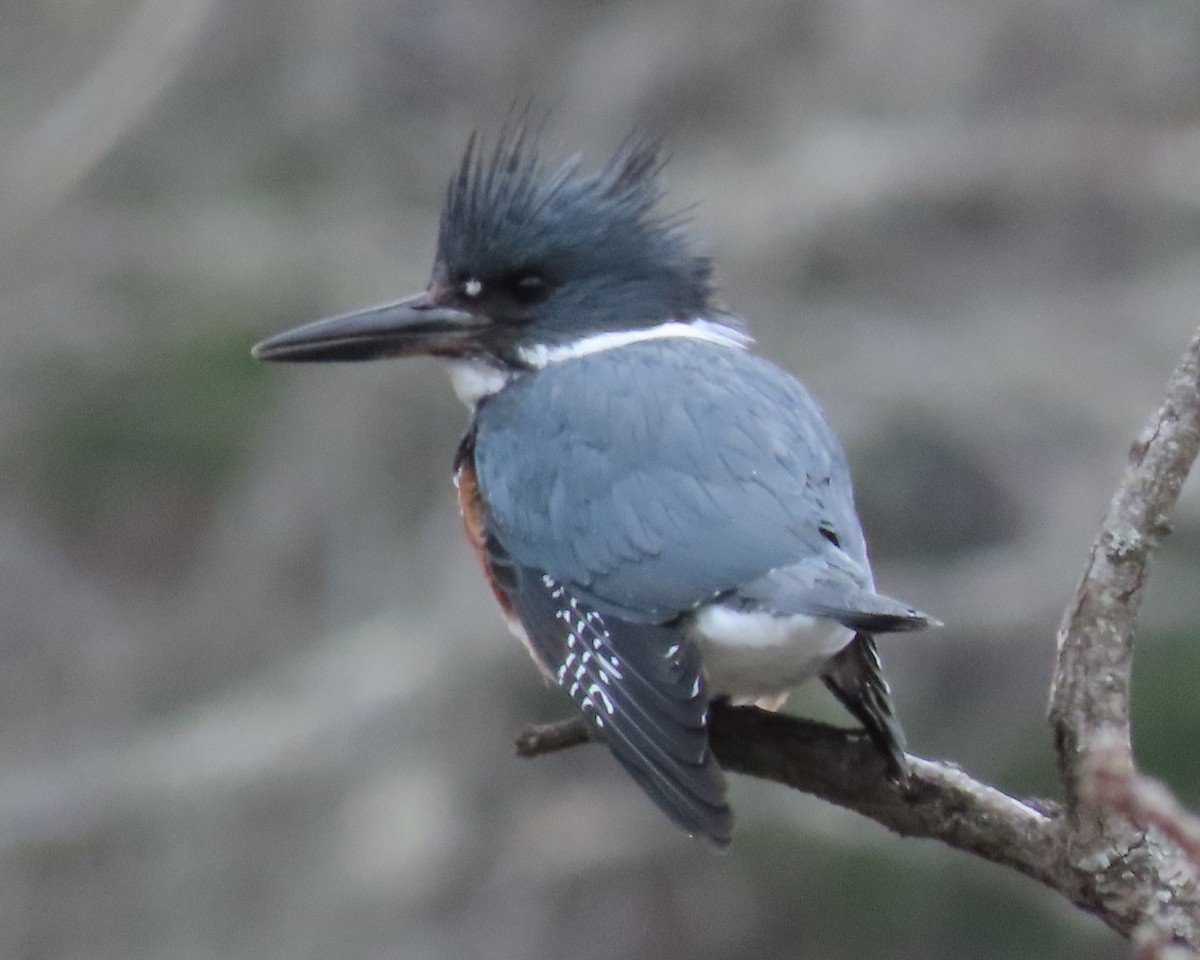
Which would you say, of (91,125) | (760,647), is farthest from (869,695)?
(91,125)

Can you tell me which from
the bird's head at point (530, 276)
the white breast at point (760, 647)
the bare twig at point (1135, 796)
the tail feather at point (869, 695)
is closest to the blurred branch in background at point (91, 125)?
the bird's head at point (530, 276)

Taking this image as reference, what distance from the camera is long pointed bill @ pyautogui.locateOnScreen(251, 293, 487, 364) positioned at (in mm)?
3094

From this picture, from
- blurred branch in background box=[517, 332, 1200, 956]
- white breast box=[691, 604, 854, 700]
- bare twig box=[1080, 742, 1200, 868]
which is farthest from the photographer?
white breast box=[691, 604, 854, 700]

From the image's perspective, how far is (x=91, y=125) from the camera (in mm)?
3648

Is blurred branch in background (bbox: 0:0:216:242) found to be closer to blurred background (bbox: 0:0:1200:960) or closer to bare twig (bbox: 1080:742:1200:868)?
blurred background (bbox: 0:0:1200:960)

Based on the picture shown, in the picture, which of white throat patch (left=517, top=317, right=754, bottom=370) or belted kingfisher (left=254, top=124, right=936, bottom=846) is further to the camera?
white throat patch (left=517, top=317, right=754, bottom=370)

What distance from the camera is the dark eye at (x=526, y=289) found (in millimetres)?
3189

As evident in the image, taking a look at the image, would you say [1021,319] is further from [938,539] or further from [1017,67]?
[1017,67]

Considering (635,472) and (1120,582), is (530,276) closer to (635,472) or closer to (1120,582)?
(635,472)

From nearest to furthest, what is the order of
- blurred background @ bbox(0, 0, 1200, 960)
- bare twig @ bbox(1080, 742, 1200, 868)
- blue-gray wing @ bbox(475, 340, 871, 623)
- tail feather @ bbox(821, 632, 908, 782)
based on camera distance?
bare twig @ bbox(1080, 742, 1200, 868) < tail feather @ bbox(821, 632, 908, 782) < blue-gray wing @ bbox(475, 340, 871, 623) < blurred background @ bbox(0, 0, 1200, 960)

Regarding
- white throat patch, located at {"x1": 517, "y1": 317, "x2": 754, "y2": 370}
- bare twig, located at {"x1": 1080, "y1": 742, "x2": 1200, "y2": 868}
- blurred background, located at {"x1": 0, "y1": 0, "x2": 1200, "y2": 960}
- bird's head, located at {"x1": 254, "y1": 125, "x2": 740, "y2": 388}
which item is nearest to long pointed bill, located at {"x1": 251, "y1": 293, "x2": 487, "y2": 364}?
bird's head, located at {"x1": 254, "y1": 125, "x2": 740, "y2": 388}

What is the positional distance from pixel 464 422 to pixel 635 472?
280cm

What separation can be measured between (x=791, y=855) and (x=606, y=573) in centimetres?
269

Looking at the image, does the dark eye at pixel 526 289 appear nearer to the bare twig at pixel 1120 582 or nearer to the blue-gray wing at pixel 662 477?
the blue-gray wing at pixel 662 477
